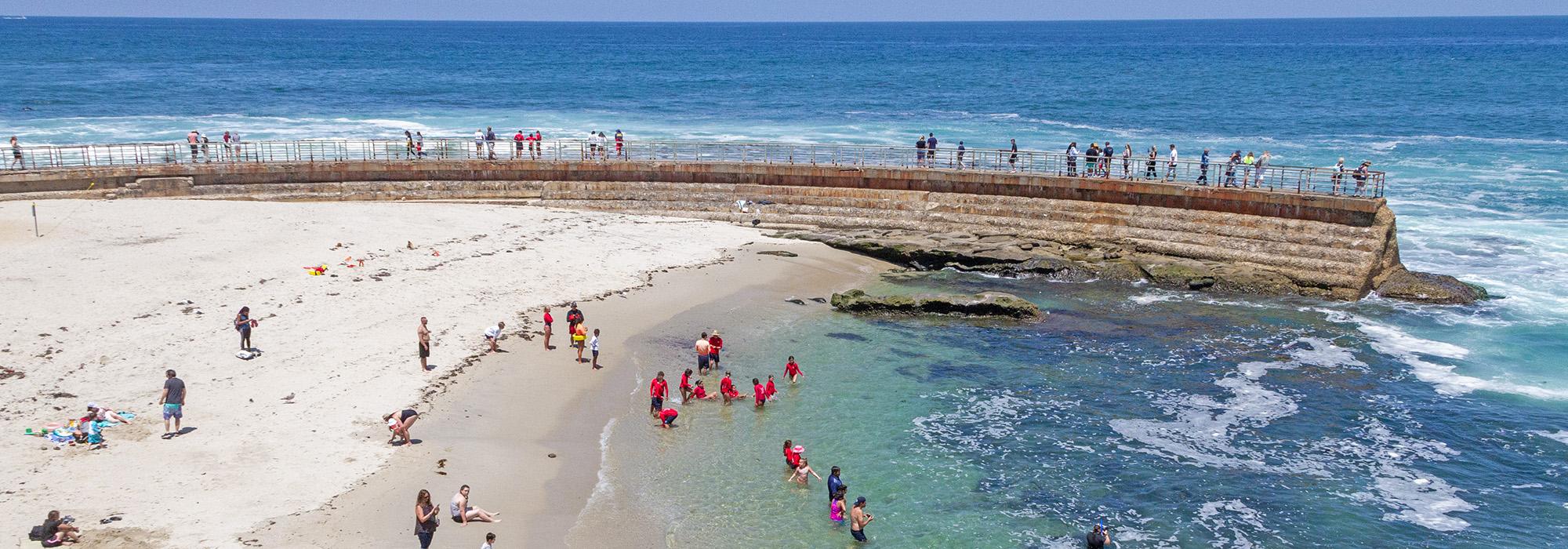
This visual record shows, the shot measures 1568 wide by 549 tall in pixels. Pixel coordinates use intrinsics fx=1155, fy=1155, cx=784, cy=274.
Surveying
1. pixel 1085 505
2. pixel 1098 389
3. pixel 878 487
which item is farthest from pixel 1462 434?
pixel 878 487

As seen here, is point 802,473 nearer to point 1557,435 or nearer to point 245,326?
point 245,326

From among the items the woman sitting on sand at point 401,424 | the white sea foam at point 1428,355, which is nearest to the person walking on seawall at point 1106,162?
the white sea foam at point 1428,355

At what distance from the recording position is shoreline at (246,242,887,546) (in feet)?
47.1

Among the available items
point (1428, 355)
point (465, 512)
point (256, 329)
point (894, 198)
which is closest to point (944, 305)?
point (894, 198)

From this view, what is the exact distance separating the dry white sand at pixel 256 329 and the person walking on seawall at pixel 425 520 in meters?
1.27

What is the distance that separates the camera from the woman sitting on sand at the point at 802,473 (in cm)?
1672

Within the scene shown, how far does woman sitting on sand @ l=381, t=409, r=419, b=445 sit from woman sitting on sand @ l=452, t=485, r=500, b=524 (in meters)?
2.34

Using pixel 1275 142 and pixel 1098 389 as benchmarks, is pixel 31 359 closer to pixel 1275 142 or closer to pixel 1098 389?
pixel 1098 389

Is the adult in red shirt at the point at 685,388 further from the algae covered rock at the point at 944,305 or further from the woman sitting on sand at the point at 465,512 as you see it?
the algae covered rock at the point at 944,305

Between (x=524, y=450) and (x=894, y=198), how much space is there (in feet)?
59.6

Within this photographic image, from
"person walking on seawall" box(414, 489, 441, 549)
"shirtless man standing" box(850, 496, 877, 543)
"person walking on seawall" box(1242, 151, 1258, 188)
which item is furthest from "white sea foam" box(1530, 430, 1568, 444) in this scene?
"person walking on seawall" box(414, 489, 441, 549)

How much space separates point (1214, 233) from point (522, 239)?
1763 cm

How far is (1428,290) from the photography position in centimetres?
2692

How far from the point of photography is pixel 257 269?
24656 mm
